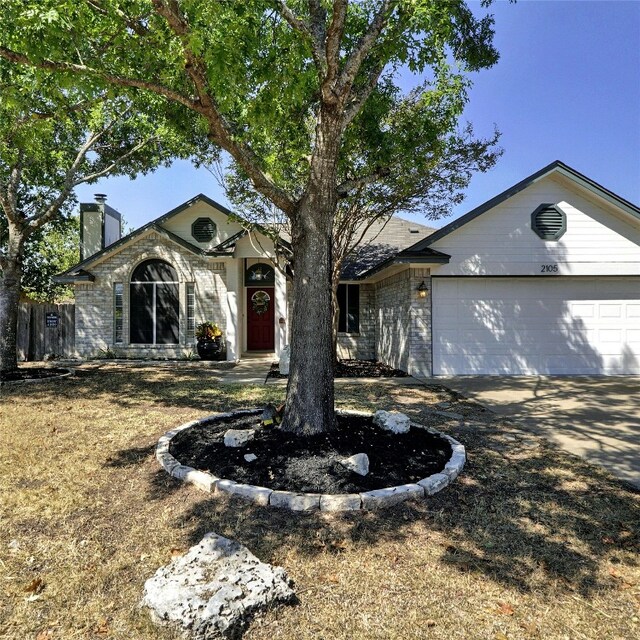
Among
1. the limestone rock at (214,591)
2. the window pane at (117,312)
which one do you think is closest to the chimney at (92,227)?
the window pane at (117,312)

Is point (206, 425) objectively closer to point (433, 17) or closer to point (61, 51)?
point (61, 51)

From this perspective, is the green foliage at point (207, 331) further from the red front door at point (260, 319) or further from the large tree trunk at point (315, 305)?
the large tree trunk at point (315, 305)

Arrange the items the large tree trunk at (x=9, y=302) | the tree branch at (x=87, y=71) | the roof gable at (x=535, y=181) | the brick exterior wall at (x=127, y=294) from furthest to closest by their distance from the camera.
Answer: the brick exterior wall at (x=127, y=294), the roof gable at (x=535, y=181), the large tree trunk at (x=9, y=302), the tree branch at (x=87, y=71)

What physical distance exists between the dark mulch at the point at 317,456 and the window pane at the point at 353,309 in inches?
396

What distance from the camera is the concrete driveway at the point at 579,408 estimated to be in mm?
5262

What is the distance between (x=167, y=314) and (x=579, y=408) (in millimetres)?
12208

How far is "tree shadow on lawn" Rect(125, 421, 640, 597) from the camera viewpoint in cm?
289

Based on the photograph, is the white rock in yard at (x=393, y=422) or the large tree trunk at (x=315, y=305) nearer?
the large tree trunk at (x=315, y=305)

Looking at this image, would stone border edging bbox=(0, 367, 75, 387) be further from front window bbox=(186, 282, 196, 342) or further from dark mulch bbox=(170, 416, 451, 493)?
dark mulch bbox=(170, 416, 451, 493)

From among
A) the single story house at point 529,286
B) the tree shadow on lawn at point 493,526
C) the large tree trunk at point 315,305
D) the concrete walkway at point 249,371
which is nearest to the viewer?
the tree shadow on lawn at point 493,526

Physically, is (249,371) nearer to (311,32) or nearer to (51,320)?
(51,320)

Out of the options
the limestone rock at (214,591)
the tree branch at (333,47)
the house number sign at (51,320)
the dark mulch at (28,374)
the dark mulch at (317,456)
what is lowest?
the limestone rock at (214,591)

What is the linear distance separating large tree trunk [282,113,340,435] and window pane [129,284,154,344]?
1144 cm

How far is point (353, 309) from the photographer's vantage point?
15484 millimetres
